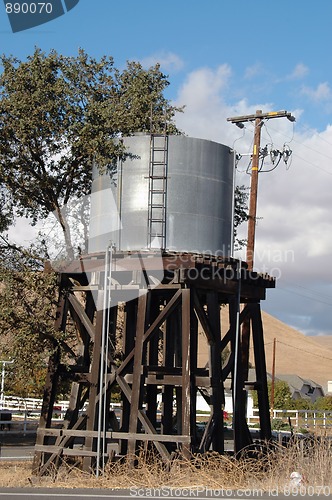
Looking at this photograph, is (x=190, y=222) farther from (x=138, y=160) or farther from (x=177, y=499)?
(x=177, y=499)

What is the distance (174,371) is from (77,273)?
11.0ft

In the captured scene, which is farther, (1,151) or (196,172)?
(1,151)

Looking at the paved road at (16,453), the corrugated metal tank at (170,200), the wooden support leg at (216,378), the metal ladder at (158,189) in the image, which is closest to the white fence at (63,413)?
the paved road at (16,453)

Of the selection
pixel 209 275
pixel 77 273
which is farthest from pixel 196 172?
pixel 77 273

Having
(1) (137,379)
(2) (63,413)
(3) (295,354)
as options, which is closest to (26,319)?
(1) (137,379)

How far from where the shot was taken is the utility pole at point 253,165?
27000 mm

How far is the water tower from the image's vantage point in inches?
723

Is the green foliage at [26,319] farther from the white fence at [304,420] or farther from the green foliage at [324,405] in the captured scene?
Answer: the green foliage at [324,405]

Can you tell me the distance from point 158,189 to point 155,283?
7.13 feet

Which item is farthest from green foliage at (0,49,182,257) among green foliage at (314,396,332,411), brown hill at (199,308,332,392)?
brown hill at (199,308,332,392)

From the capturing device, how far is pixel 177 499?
12.4 metres

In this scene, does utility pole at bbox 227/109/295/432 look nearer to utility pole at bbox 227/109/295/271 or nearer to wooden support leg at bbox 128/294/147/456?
utility pole at bbox 227/109/295/271

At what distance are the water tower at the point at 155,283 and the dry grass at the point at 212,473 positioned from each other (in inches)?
28.6

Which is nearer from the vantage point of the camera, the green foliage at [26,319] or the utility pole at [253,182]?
the green foliage at [26,319]
